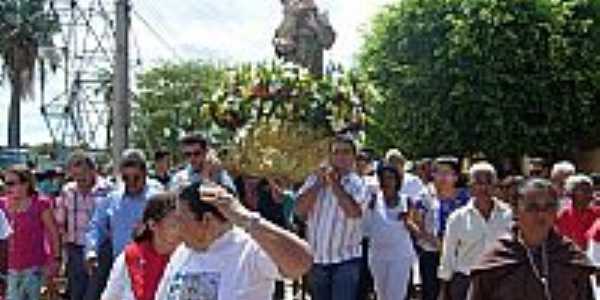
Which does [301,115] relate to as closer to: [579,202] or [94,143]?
[579,202]

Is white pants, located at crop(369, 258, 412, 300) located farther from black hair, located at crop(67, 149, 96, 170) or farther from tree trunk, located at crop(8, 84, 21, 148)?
tree trunk, located at crop(8, 84, 21, 148)

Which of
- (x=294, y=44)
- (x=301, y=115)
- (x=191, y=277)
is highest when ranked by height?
(x=294, y=44)

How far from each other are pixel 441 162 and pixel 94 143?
114 ft

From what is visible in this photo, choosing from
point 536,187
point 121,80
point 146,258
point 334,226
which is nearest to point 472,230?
point 334,226

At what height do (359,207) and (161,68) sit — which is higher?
(161,68)

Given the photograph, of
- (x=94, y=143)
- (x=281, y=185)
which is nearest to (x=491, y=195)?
(x=281, y=185)

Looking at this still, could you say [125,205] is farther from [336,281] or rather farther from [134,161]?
[336,281]

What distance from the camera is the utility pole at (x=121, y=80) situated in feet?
55.7

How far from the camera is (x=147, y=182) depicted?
9.79m

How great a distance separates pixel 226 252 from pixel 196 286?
0.57ft

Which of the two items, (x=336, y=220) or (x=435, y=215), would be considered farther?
(x=435, y=215)

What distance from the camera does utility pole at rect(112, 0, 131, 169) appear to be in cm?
1697

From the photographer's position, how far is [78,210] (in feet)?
37.5

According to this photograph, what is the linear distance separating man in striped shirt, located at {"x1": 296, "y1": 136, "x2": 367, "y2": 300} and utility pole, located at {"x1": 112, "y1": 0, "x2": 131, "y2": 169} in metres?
7.17
